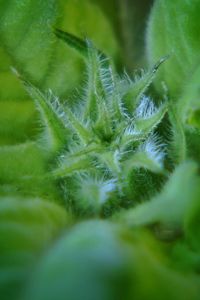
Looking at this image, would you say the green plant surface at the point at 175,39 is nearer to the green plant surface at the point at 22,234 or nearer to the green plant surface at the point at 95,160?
the green plant surface at the point at 95,160

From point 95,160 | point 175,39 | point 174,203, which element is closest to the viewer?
point 174,203

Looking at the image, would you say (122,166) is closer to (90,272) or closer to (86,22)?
(90,272)

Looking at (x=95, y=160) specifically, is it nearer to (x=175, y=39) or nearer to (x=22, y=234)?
(x=22, y=234)

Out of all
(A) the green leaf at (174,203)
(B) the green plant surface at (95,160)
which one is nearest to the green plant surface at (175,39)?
(B) the green plant surface at (95,160)

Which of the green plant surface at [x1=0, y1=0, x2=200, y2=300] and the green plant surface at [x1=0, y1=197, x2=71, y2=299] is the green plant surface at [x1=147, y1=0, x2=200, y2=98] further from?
the green plant surface at [x1=0, y1=197, x2=71, y2=299]

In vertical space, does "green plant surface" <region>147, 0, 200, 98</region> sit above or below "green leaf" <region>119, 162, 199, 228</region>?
above

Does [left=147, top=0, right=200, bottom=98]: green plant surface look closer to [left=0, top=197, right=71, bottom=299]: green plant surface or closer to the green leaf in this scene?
the green leaf

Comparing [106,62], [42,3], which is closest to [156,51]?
[106,62]

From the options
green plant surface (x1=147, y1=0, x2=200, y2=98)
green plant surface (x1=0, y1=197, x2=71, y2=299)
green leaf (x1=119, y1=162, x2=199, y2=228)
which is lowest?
green leaf (x1=119, y1=162, x2=199, y2=228)

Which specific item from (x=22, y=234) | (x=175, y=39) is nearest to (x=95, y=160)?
(x=22, y=234)

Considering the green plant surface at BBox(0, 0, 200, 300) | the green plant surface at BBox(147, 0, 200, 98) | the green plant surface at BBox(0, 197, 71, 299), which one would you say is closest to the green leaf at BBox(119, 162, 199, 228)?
the green plant surface at BBox(0, 0, 200, 300)

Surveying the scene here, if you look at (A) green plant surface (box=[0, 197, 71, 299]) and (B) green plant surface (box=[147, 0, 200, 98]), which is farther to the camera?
(B) green plant surface (box=[147, 0, 200, 98])
